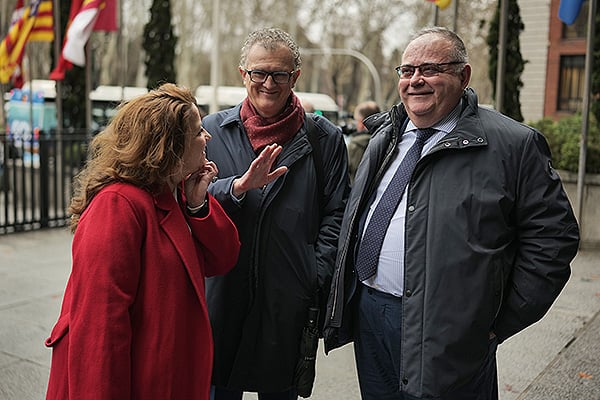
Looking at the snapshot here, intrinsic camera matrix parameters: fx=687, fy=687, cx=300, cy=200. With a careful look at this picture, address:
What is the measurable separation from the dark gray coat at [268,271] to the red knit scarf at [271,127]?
3 centimetres

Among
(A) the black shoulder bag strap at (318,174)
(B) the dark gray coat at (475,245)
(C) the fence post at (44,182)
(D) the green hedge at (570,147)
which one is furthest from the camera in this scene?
(C) the fence post at (44,182)

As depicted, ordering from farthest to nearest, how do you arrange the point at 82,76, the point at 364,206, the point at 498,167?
the point at 82,76, the point at 364,206, the point at 498,167

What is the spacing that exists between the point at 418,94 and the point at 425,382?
3.43ft

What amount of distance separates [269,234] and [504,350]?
289 cm

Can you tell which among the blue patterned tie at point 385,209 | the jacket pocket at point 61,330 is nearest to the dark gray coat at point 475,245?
the blue patterned tie at point 385,209

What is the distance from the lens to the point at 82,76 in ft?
42.1

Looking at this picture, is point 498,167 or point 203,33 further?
point 203,33

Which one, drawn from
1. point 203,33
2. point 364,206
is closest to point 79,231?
point 364,206

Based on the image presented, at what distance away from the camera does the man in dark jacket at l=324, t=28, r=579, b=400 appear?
2367 mm

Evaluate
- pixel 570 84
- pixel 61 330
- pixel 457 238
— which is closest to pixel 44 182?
pixel 61 330

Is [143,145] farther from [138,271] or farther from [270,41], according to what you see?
[270,41]

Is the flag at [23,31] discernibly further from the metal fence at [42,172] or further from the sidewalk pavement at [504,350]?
the sidewalk pavement at [504,350]

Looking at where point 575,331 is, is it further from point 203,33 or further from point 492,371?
point 203,33

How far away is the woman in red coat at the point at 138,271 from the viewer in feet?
6.63
